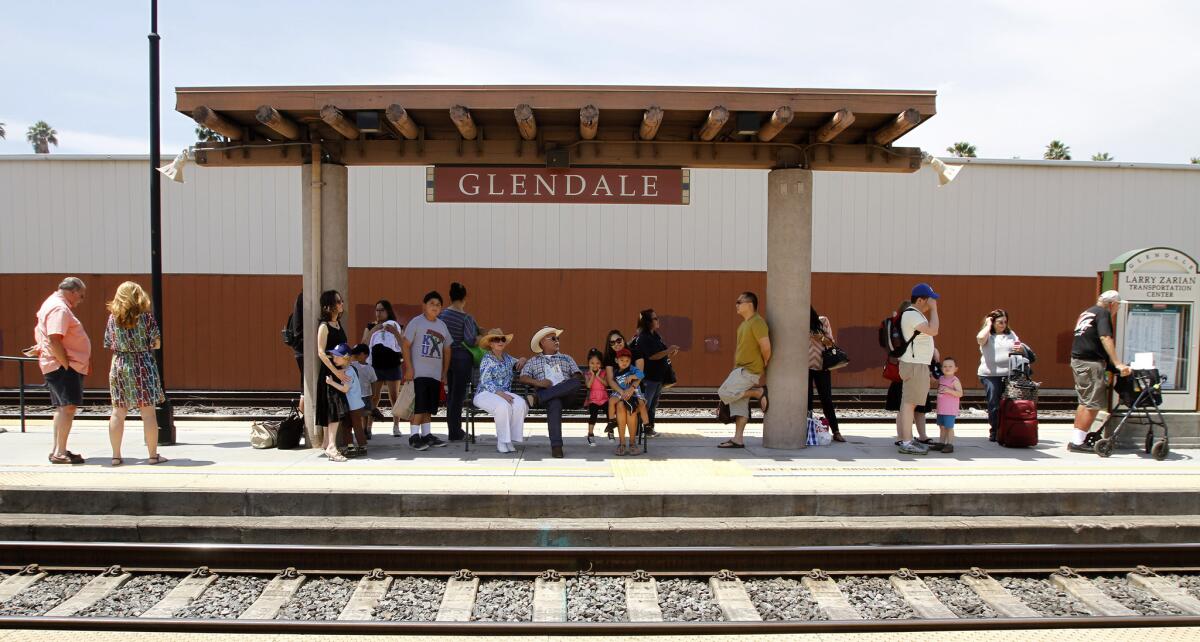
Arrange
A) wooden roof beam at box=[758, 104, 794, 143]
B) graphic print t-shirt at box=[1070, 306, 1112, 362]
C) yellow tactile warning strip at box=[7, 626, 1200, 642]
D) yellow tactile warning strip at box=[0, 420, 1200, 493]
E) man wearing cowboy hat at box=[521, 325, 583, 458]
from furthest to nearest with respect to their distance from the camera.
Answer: graphic print t-shirt at box=[1070, 306, 1112, 362] < man wearing cowboy hat at box=[521, 325, 583, 458] < wooden roof beam at box=[758, 104, 794, 143] < yellow tactile warning strip at box=[0, 420, 1200, 493] < yellow tactile warning strip at box=[7, 626, 1200, 642]

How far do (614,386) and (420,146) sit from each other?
3400mm

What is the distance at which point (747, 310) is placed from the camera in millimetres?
8211

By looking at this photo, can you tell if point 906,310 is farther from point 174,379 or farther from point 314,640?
point 174,379

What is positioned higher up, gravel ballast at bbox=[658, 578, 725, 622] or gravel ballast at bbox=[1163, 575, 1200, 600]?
gravel ballast at bbox=[1163, 575, 1200, 600]

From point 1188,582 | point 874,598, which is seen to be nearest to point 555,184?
point 874,598

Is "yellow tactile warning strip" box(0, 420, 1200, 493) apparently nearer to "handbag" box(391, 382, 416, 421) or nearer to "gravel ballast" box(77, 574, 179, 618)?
"handbag" box(391, 382, 416, 421)

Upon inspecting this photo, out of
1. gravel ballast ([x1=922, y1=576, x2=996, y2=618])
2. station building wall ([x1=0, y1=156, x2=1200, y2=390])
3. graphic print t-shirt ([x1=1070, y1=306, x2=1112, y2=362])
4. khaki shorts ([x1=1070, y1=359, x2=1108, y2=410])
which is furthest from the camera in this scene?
station building wall ([x1=0, y1=156, x2=1200, y2=390])

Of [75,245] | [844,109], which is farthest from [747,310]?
[75,245]

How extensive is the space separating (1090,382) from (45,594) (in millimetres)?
9525

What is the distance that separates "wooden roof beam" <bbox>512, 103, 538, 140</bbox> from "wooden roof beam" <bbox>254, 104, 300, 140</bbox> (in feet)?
7.59

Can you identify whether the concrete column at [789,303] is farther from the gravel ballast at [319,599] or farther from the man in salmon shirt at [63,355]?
the man in salmon shirt at [63,355]

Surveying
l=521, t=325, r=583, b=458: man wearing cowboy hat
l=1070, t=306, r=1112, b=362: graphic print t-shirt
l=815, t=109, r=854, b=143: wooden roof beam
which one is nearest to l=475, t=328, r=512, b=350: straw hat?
l=521, t=325, r=583, b=458: man wearing cowboy hat

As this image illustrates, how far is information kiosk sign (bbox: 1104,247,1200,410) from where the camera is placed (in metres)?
8.62

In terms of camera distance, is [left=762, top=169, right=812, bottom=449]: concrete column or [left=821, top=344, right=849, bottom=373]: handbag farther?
[left=821, top=344, right=849, bottom=373]: handbag
